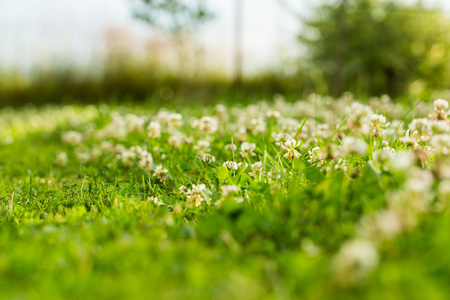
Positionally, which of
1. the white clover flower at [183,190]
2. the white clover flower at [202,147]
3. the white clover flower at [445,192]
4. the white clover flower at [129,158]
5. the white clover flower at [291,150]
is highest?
the white clover flower at [445,192]

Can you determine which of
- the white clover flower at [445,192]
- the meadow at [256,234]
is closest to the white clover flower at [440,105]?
the meadow at [256,234]

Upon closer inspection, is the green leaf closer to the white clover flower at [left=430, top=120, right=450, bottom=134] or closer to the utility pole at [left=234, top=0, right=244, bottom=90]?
the white clover flower at [left=430, top=120, right=450, bottom=134]

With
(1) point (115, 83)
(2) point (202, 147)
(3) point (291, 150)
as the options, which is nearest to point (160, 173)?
(2) point (202, 147)

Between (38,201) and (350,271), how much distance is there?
1561 millimetres

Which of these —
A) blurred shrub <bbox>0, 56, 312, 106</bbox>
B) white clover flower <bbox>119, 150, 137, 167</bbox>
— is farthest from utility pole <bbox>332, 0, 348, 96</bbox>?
white clover flower <bbox>119, 150, 137, 167</bbox>

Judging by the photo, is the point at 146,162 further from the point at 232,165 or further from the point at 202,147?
the point at 232,165

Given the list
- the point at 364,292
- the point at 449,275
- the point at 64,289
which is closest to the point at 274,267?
the point at 364,292

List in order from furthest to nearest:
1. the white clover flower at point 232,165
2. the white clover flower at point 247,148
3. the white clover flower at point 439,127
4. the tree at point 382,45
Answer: the tree at point 382,45 → the white clover flower at point 247,148 → the white clover flower at point 232,165 → the white clover flower at point 439,127

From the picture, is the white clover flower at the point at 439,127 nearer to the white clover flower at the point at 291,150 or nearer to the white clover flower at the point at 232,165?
the white clover flower at the point at 291,150

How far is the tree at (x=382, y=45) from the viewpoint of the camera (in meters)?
7.59

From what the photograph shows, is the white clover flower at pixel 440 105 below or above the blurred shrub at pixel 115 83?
above

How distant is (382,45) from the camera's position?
771 cm

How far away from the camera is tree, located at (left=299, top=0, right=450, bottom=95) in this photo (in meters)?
7.59

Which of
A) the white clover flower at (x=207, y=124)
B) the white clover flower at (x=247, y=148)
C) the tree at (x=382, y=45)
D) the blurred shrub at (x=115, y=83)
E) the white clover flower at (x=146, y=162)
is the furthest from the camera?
the blurred shrub at (x=115, y=83)
